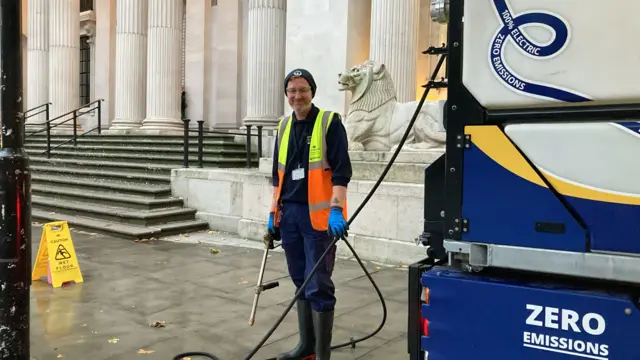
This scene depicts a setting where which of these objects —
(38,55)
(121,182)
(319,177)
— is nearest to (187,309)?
(319,177)

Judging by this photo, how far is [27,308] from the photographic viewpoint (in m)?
3.97

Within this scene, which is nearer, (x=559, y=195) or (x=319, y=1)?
(x=559, y=195)

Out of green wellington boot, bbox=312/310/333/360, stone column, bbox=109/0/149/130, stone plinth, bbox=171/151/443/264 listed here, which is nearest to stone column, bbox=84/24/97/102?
stone column, bbox=109/0/149/130

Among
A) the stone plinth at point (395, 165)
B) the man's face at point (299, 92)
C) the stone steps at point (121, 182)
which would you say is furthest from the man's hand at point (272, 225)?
the stone steps at point (121, 182)

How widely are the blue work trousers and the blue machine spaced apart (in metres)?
1.24

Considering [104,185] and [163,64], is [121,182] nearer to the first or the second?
[104,185]

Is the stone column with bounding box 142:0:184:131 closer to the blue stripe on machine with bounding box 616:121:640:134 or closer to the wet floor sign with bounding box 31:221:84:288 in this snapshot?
the wet floor sign with bounding box 31:221:84:288

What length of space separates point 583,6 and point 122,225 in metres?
9.32

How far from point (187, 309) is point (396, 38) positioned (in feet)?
24.6

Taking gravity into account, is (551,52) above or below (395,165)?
above

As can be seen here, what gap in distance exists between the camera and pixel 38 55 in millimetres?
21562

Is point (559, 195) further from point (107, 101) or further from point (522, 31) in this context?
point (107, 101)

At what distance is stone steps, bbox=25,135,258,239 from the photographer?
10370 mm

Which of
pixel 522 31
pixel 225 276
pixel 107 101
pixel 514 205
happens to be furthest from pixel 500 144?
pixel 107 101
